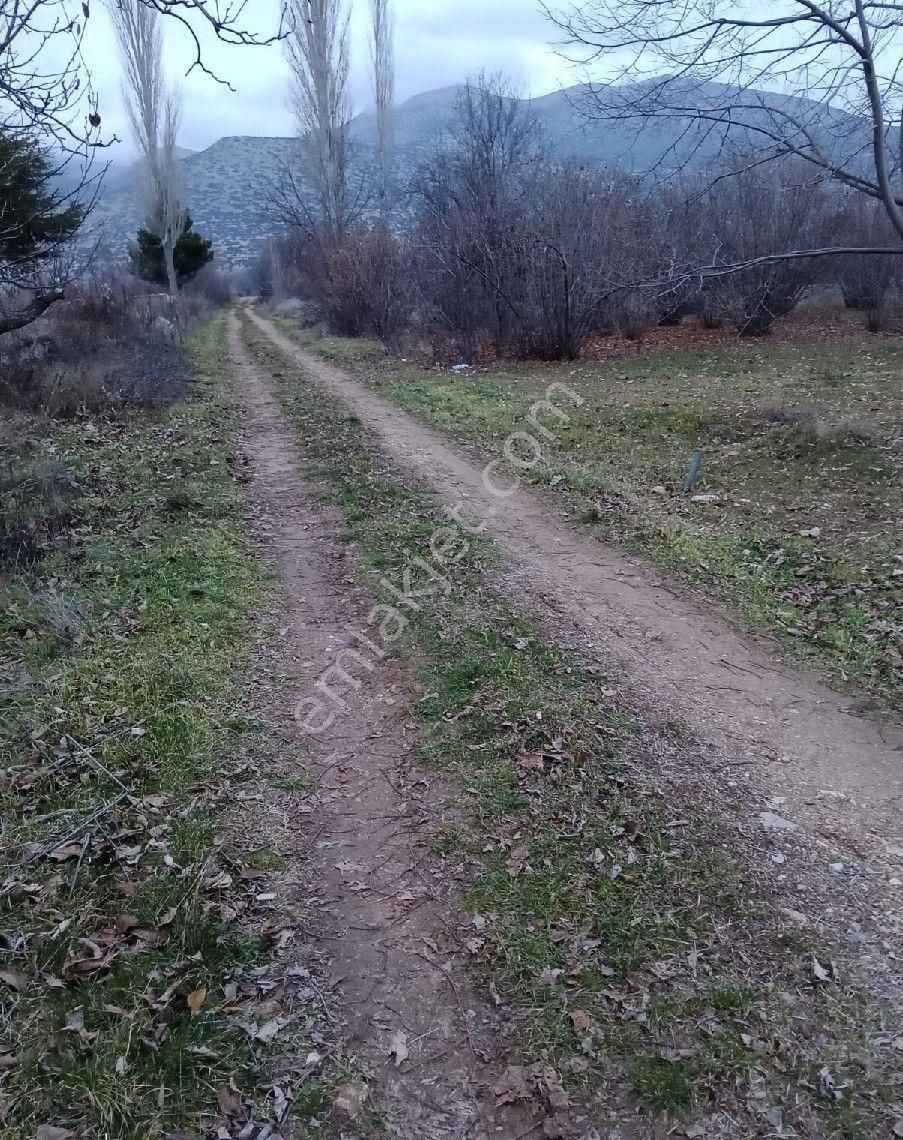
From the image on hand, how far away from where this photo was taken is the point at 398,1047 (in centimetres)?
259

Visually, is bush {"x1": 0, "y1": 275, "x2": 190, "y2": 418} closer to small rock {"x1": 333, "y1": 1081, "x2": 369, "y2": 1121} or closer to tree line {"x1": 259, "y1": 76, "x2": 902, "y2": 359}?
tree line {"x1": 259, "y1": 76, "x2": 902, "y2": 359}

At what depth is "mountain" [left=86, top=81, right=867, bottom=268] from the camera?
6066mm

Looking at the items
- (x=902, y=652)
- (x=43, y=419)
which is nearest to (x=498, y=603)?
(x=902, y=652)

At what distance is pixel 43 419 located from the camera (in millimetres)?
10789

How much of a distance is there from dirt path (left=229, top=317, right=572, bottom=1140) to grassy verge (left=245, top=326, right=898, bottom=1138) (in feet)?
0.51

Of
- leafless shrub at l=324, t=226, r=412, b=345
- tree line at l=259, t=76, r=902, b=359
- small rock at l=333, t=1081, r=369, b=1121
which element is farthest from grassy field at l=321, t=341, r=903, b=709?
leafless shrub at l=324, t=226, r=412, b=345

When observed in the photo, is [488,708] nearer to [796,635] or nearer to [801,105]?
[796,635]

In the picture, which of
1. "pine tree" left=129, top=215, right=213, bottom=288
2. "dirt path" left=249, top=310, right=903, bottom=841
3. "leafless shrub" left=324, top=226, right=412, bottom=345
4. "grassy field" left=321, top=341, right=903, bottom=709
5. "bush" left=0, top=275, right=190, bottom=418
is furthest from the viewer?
"pine tree" left=129, top=215, right=213, bottom=288

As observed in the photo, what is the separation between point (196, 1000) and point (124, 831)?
101cm

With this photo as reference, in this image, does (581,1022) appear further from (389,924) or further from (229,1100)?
(229,1100)

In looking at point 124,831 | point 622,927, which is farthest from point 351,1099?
point 124,831

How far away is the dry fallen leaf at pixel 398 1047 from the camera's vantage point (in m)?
2.56

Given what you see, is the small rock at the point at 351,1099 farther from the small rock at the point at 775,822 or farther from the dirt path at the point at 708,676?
the dirt path at the point at 708,676

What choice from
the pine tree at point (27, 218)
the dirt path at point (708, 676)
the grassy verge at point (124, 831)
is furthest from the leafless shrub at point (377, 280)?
the grassy verge at point (124, 831)
